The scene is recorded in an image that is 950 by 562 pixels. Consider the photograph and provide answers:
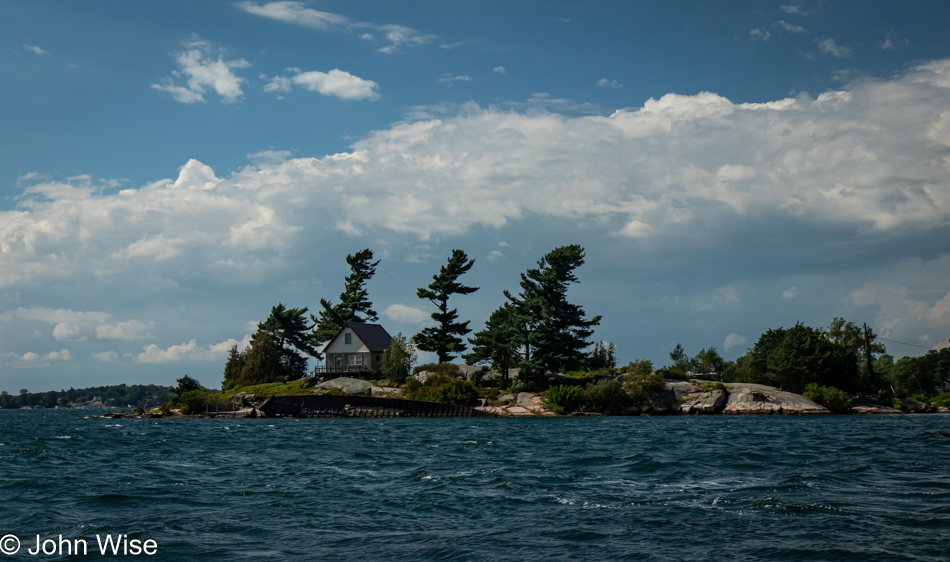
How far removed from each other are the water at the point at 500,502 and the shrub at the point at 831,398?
42085 mm

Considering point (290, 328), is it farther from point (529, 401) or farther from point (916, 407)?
point (916, 407)

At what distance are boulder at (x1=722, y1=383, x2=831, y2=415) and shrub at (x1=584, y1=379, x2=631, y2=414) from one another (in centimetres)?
992

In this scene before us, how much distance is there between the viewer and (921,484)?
1681 centimetres

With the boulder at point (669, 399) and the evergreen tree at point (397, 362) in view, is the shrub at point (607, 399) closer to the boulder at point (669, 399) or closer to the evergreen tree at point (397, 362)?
the boulder at point (669, 399)

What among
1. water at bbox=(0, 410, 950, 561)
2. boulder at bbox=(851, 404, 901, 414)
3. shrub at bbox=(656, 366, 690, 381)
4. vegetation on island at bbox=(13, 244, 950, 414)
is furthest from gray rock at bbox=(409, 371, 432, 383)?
water at bbox=(0, 410, 950, 561)

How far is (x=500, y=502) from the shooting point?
1545cm

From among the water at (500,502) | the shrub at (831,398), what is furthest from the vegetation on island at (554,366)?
the water at (500,502)

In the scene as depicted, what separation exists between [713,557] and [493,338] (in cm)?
6925

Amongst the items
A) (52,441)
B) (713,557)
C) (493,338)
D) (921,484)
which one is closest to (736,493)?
(921,484)

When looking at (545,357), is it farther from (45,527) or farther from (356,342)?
(45,527)

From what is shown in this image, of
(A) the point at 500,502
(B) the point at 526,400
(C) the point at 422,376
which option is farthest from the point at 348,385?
(A) the point at 500,502

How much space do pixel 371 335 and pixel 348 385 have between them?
14.2 m

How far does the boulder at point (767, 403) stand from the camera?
64062 millimetres

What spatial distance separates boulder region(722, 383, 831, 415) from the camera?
64.1 metres
